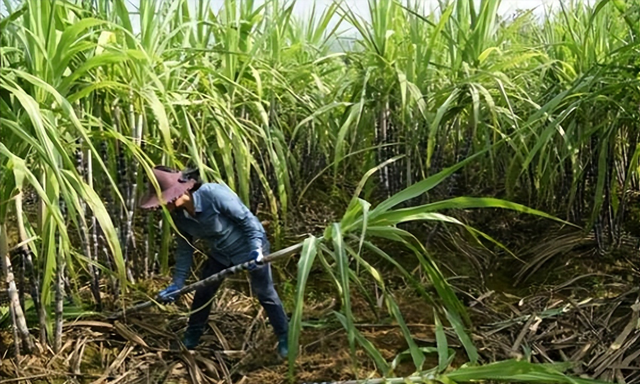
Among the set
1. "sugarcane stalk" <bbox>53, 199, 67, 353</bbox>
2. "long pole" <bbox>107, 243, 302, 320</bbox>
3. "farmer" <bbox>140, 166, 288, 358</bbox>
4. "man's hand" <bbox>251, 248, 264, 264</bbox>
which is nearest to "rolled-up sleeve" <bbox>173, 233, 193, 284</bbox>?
"farmer" <bbox>140, 166, 288, 358</bbox>

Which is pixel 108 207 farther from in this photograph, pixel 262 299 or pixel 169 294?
pixel 262 299

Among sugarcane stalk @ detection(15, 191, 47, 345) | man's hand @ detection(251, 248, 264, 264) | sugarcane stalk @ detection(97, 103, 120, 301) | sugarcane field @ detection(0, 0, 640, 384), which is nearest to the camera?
sugarcane field @ detection(0, 0, 640, 384)

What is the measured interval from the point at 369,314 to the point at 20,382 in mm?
995

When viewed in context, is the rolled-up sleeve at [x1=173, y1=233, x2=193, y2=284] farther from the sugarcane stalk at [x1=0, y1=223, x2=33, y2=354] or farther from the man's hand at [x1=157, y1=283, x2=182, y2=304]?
the sugarcane stalk at [x1=0, y1=223, x2=33, y2=354]

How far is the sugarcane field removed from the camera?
4.81 feet

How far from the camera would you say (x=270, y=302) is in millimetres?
1958

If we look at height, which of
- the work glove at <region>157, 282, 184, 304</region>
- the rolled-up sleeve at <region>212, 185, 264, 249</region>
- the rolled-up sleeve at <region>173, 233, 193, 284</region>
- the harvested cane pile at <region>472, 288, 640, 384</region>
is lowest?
the harvested cane pile at <region>472, 288, 640, 384</region>

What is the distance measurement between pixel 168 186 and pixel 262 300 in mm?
435

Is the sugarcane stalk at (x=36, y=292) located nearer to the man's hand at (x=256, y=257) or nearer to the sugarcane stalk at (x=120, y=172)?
the sugarcane stalk at (x=120, y=172)

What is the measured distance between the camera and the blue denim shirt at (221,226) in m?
1.90

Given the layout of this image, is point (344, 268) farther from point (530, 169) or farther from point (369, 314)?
point (530, 169)

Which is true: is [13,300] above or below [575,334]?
above

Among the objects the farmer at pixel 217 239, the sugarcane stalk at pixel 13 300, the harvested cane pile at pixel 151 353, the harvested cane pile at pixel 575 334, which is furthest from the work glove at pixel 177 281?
the harvested cane pile at pixel 575 334

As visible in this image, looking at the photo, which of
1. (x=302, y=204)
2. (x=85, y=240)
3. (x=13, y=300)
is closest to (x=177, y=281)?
(x=85, y=240)
